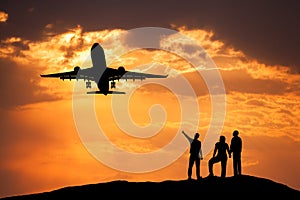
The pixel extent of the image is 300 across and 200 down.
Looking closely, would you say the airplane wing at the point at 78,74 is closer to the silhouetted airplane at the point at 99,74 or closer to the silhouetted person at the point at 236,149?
the silhouetted airplane at the point at 99,74

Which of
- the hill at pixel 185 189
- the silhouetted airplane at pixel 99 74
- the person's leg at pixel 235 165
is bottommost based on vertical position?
the hill at pixel 185 189

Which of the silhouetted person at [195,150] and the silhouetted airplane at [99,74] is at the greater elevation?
the silhouetted airplane at [99,74]

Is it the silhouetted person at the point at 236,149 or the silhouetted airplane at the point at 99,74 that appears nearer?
the silhouetted person at the point at 236,149

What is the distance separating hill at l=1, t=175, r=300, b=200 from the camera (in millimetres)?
32406

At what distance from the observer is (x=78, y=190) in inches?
1412

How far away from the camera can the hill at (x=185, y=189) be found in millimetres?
32406

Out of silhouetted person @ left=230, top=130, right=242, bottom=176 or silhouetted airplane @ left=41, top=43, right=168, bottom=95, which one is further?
silhouetted airplane @ left=41, top=43, right=168, bottom=95

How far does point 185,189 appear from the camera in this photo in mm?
32969

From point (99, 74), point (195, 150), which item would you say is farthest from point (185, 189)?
point (99, 74)

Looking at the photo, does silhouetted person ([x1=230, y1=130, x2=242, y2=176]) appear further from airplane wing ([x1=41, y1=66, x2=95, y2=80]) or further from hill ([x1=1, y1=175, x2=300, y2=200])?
airplane wing ([x1=41, y1=66, x2=95, y2=80])

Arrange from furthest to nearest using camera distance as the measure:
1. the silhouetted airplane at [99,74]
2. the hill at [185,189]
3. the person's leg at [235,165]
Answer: the silhouetted airplane at [99,74] < the person's leg at [235,165] < the hill at [185,189]

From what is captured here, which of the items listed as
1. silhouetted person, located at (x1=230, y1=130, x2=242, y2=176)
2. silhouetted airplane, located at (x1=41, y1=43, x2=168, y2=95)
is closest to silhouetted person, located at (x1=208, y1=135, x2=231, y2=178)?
silhouetted person, located at (x1=230, y1=130, x2=242, y2=176)

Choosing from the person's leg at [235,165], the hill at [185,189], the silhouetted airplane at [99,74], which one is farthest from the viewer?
the silhouetted airplane at [99,74]

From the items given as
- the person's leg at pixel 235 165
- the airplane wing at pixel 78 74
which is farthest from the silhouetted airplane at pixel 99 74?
the person's leg at pixel 235 165
